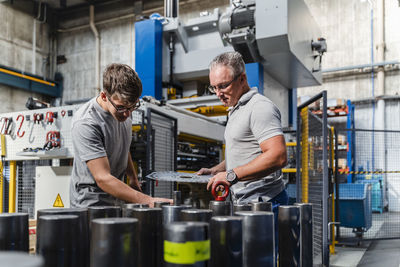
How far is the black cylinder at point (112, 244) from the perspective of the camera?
1.95 feet

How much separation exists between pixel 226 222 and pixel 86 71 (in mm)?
11491

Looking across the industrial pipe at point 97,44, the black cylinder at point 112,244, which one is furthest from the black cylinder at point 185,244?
the industrial pipe at point 97,44

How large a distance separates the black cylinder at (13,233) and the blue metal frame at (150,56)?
11.4ft

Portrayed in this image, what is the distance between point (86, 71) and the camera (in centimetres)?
1136

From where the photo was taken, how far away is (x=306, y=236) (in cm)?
92

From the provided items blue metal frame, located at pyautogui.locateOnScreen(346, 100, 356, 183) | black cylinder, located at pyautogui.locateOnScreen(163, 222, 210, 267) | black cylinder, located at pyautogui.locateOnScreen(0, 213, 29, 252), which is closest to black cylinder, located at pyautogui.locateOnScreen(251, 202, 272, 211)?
black cylinder, located at pyautogui.locateOnScreen(163, 222, 210, 267)

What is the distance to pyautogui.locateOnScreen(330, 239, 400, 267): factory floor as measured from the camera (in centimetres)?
374

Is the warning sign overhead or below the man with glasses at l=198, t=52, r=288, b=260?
below

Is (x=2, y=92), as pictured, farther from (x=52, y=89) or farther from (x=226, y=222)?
(x=226, y=222)

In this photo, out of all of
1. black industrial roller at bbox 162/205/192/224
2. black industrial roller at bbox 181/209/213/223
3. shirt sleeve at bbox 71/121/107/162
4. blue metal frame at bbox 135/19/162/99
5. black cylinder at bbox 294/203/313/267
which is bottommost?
black cylinder at bbox 294/203/313/267

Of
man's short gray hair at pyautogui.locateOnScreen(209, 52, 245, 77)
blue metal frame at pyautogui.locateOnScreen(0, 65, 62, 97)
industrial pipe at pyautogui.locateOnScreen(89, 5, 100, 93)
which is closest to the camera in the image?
man's short gray hair at pyautogui.locateOnScreen(209, 52, 245, 77)

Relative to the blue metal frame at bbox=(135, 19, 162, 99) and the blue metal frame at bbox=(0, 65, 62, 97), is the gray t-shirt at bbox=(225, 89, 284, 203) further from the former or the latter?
the blue metal frame at bbox=(0, 65, 62, 97)

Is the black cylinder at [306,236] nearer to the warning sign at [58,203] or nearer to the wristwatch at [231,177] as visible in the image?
the wristwatch at [231,177]

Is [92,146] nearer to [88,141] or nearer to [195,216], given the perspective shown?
[88,141]
